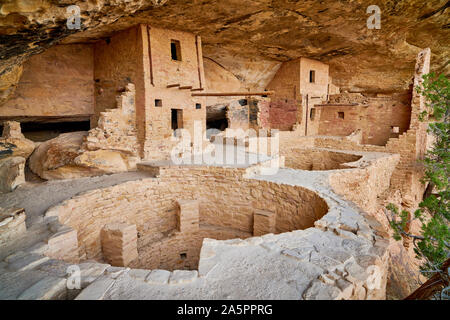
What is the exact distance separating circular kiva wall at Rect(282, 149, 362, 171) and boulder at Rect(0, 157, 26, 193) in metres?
8.53

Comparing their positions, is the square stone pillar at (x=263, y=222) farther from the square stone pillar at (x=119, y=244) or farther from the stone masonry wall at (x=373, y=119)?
the stone masonry wall at (x=373, y=119)

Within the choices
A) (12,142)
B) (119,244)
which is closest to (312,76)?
(119,244)

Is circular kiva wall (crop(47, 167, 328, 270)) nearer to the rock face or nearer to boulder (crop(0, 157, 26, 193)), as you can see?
the rock face

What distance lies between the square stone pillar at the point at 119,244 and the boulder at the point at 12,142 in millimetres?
3064

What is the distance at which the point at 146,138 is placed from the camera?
7.11 m

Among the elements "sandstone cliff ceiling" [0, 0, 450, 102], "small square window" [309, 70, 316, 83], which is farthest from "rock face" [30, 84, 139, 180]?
"small square window" [309, 70, 316, 83]

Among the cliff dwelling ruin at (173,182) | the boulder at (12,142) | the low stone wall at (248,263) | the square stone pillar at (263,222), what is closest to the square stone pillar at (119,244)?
the cliff dwelling ruin at (173,182)

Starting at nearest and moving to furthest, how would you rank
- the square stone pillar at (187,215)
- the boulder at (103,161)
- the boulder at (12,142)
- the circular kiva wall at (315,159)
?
the boulder at (12,142) → the square stone pillar at (187,215) → the boulder at (103,161) → the circular kiva wall at (315,159)

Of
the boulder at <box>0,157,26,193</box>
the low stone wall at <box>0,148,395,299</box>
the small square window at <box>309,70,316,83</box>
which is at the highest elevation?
the small square window at <box>309,70,316,83</box>

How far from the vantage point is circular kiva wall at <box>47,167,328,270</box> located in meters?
5.05

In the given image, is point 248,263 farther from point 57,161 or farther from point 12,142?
point 12,142

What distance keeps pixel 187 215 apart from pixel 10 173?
12.5ft

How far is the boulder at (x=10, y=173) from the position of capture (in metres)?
4.99
